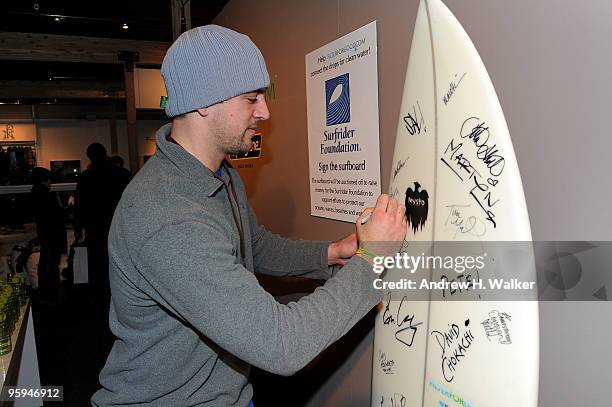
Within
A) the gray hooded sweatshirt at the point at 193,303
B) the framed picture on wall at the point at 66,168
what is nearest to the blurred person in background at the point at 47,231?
the gray hooded sweatshirt at the point at 193,303

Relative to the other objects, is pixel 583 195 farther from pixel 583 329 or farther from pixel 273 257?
pixel 273 257

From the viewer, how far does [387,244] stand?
3.81ft

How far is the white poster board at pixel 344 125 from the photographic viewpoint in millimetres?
1668

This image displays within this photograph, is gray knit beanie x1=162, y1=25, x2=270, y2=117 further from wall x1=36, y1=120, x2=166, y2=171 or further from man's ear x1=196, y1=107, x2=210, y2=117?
wall x1=36, y1=120, x2=166, y2=171

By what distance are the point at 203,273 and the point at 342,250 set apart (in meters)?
0.60

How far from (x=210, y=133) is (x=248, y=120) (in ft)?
0.33

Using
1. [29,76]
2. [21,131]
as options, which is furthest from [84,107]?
[29,76]

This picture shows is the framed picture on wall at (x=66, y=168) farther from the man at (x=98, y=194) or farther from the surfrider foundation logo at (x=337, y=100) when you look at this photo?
the surfrider foundation logo at (x=337, y=100)
